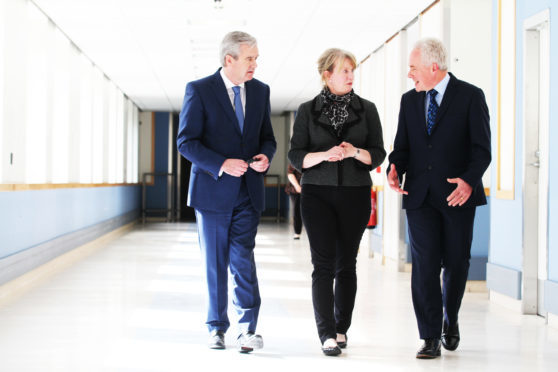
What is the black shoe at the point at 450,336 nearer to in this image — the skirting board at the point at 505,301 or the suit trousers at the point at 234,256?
the suit trousers at the point at 234,256

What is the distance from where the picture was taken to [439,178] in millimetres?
3363

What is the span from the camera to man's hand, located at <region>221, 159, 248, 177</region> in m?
3.39

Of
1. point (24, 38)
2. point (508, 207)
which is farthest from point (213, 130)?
point (24, 38)

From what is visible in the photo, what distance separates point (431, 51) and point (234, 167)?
1126mm

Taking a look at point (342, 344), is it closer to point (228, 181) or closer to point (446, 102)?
point (228, 181)

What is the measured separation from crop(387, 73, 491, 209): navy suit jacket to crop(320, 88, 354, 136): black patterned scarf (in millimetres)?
377

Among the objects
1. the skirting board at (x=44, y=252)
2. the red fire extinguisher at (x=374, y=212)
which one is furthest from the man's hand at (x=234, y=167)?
the red fire extinguisher at (x=374, y=212)

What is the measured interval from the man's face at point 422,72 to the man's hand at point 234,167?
946mm

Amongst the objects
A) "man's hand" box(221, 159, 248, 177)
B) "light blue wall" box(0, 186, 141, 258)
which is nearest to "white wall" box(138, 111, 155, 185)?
"light blue wall" box(0, 186, 141, 258)

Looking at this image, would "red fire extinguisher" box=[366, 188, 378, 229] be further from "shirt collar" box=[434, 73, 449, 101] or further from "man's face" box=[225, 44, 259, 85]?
"man's face" box=[225, 44, 259, 85]

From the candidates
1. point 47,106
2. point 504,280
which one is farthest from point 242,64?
point 47,106

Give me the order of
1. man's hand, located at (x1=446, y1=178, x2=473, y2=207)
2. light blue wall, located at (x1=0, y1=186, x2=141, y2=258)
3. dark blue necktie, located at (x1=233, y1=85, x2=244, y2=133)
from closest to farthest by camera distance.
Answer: man's hand, located at (x1=446, y1=178, x2=473, y2=207)
dark blue necktie, located at (x1=233, y1=85, x2=244, y2=133)
light blue wall, located at (x1=0, y1=186, x2=141, y2=258)

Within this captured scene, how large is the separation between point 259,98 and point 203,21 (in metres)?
5.01

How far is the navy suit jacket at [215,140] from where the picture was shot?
137 inches
